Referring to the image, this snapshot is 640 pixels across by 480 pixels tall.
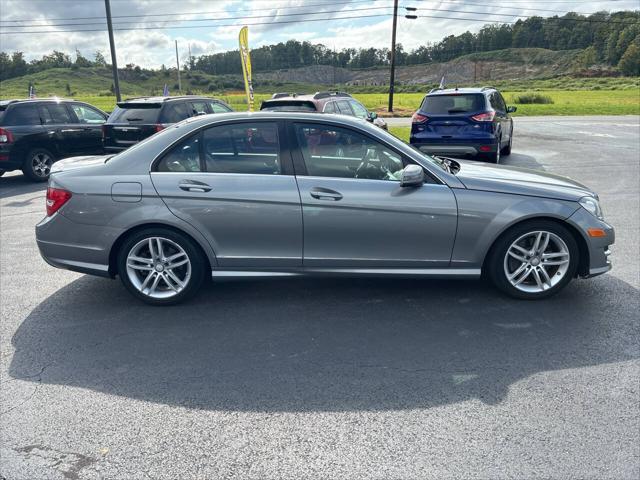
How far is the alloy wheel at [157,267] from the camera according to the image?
4.64m

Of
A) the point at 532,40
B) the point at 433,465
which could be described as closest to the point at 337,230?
the point at 433,465

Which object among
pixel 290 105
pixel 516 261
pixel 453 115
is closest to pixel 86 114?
pixel 290 105

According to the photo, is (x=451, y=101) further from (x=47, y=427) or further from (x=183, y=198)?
(x=47, y=427)

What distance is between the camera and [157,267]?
4.67 meters

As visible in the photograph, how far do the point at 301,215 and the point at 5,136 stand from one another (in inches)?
365

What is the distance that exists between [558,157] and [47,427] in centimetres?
1390

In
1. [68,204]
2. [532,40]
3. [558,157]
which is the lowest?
[558,157]

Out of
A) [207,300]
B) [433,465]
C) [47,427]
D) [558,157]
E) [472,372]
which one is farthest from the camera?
[558,157]

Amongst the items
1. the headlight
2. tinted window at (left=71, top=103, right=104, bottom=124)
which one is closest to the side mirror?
the headlight

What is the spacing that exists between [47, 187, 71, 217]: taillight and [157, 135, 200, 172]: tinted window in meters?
0.82

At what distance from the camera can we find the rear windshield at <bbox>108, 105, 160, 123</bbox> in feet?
37.6

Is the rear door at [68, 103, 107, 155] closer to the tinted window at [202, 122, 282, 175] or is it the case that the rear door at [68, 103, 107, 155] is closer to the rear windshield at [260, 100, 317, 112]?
the rear windshield at [260, 100, 317, 112]

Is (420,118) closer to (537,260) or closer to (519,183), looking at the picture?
(519,183)

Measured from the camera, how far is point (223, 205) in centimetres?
450
